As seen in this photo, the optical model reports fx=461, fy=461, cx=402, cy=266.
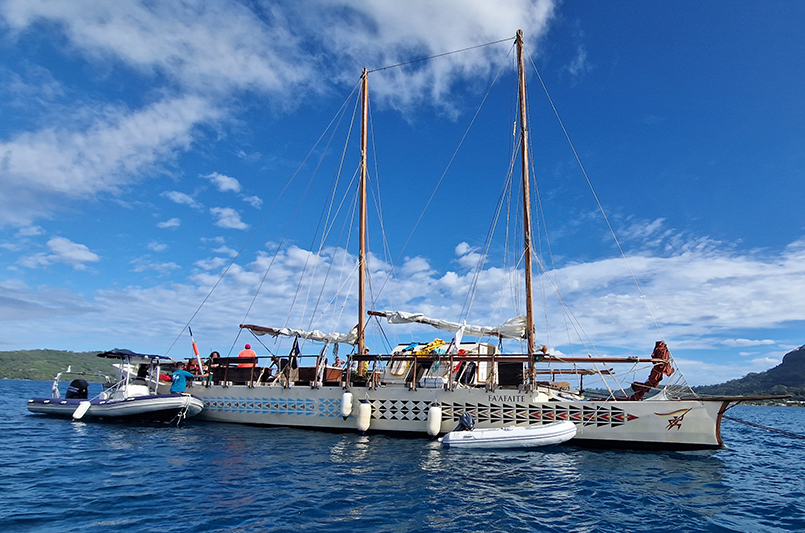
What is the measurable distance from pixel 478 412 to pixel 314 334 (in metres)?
12.0

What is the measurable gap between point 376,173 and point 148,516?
23975 millimetres

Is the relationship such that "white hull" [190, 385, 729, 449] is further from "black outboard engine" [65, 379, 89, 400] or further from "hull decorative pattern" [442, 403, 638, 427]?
"black outboard engine" [65, 379, 89, 400]

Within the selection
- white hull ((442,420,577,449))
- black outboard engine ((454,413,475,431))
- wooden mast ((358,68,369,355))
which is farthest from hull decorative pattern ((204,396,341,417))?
white hull ((442,420,577,449))

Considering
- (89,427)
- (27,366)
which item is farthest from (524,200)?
(27,366)

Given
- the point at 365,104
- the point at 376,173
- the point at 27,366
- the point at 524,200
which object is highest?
the point at 365,104

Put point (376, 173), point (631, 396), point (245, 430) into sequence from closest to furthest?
point (631, 396) < point (245, 430) < point (376, 173)

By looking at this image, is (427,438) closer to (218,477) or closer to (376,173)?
(218,477)

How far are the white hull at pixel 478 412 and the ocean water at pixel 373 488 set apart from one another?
2.82 feet

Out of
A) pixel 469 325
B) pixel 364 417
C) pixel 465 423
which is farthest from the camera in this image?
pixel 469 325

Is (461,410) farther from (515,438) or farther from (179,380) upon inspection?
(179,380)

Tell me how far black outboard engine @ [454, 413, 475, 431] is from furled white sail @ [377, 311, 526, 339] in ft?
14.3

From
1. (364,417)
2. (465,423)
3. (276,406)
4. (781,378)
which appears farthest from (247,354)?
(781,378)

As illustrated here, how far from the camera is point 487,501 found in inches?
449

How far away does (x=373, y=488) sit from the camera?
12.4 m
